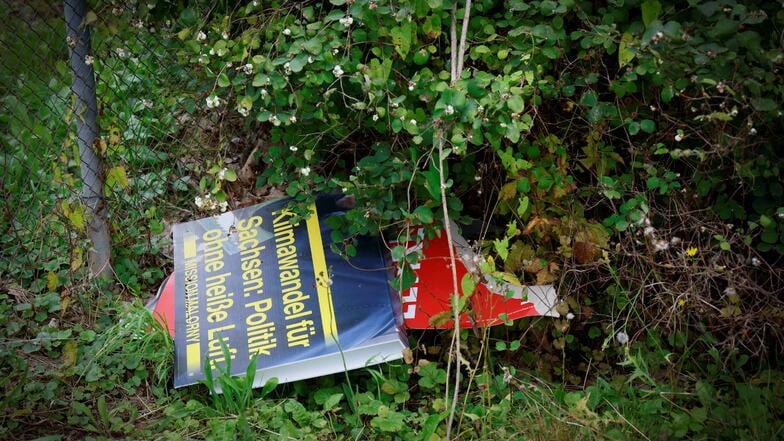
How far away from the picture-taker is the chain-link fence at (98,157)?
10.2 ft

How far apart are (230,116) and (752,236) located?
2.25 metres

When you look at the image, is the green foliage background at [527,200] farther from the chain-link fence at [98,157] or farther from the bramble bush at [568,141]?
the chain-link fence at [98,157]

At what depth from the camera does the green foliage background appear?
2404 millimetres

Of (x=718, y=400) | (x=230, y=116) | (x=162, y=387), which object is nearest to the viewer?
(x=718, y=400)

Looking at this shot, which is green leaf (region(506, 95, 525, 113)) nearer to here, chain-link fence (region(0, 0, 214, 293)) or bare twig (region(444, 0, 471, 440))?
bare twig (region(444, 0, 471, 440))

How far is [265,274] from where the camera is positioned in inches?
118

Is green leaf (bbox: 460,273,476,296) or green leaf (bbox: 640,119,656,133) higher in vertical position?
green leaf (bbox: 640,119,656,133)

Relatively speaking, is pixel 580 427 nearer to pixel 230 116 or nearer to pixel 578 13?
pixel 578 13

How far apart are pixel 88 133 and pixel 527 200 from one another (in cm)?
184

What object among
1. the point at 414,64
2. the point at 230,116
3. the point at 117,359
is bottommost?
the point at 117,359

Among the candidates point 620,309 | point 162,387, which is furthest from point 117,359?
point 620,309

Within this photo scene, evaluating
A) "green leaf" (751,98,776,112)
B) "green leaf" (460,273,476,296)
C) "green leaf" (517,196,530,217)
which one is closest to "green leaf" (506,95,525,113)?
"green leaf" (517,196,530,217)

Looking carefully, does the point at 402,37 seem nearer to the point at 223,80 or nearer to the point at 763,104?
the point at 223,80

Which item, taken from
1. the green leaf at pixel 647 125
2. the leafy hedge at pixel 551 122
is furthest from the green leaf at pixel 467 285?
the green leaf at pixel 647 125
